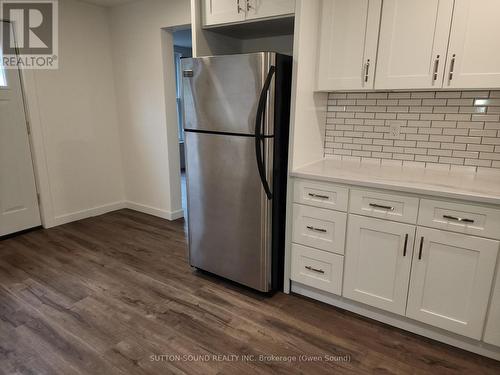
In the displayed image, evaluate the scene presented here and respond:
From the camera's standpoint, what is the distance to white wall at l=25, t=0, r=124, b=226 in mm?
3424

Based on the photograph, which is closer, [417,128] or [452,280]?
[452,280]

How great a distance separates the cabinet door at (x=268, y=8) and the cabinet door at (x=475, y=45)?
93cm

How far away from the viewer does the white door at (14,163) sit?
3176mm

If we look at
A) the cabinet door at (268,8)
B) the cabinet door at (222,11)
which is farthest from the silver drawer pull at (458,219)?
the cabinet door at (222,11)

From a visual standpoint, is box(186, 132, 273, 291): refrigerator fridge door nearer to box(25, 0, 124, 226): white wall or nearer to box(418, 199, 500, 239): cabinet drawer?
box(418, 199, 500, 239): cabinet drawer

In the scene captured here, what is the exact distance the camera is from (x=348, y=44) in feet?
7.05

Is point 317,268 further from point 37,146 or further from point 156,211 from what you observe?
point 37,146

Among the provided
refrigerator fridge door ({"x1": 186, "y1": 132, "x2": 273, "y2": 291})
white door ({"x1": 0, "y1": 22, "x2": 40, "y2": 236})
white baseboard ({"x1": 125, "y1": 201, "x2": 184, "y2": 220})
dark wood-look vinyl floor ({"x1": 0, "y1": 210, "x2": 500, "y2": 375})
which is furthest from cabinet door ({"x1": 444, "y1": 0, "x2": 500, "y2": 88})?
white door ({"x1": 0, "y1": 22, "x2": 40, "y2": 236})

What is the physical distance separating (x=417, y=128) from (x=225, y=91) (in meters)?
1.33

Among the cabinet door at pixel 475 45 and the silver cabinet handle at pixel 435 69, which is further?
the silver cabinet handle at pixel 435 69

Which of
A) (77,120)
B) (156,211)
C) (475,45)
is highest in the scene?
(475,45)

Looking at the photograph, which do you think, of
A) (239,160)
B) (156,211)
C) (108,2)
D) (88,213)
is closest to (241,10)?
(239,160)

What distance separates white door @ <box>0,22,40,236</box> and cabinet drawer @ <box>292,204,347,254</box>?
286 centimetres

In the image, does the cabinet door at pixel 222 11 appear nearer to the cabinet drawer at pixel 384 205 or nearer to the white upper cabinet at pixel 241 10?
the white upper cabinet at pixel 241 10
